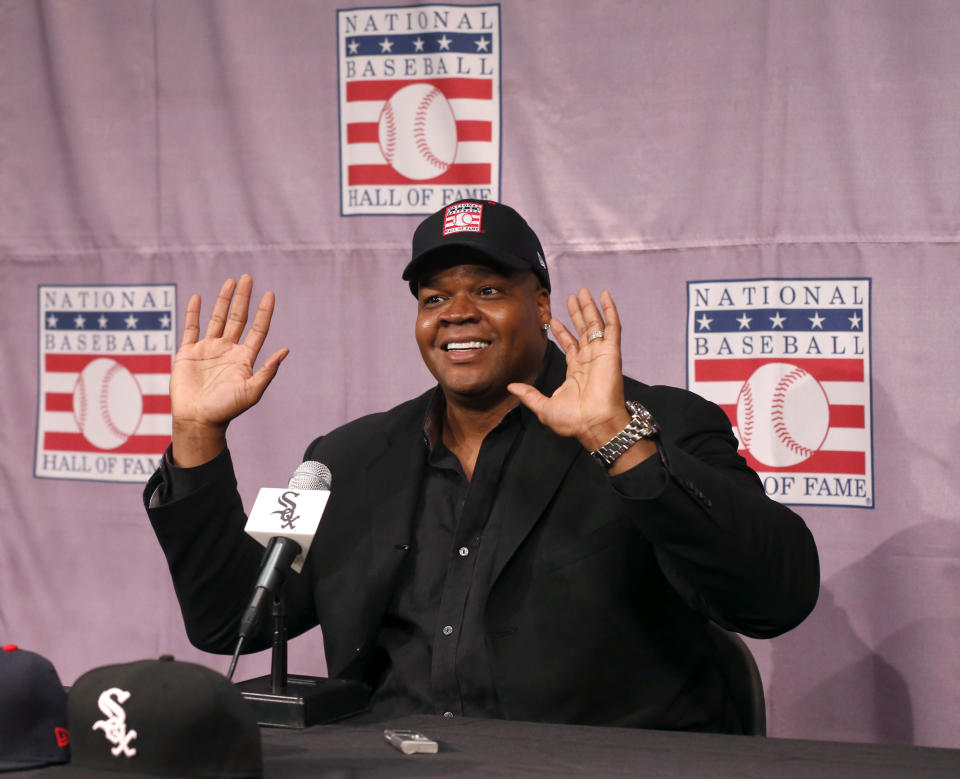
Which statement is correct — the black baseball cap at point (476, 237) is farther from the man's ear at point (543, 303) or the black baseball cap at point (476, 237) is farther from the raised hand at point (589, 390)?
the raised hand at point (589, 390)

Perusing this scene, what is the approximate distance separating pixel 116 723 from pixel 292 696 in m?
0.41

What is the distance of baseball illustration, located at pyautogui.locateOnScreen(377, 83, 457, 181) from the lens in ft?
9.97

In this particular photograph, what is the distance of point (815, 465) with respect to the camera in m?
2.76

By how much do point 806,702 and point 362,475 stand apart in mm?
1314

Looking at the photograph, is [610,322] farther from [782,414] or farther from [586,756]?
[782,414]

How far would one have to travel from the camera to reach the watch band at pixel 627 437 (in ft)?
5.63

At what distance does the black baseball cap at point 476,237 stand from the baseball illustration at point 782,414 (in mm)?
834

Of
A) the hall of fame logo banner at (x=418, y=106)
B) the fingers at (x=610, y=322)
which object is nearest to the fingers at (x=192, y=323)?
the fingers at (x=610, y=322)

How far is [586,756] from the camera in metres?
1.34

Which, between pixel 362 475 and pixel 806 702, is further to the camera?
pixel 806 702

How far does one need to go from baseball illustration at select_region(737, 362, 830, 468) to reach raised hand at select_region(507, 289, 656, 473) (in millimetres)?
971

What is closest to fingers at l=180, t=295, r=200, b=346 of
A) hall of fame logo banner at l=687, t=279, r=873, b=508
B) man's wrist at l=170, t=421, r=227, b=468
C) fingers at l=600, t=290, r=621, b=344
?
man's wrist at l=170, t=421, r=227, b=468

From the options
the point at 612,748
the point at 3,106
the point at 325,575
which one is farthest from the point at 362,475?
the point at 3,106

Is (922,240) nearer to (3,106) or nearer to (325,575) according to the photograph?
(325,575)
